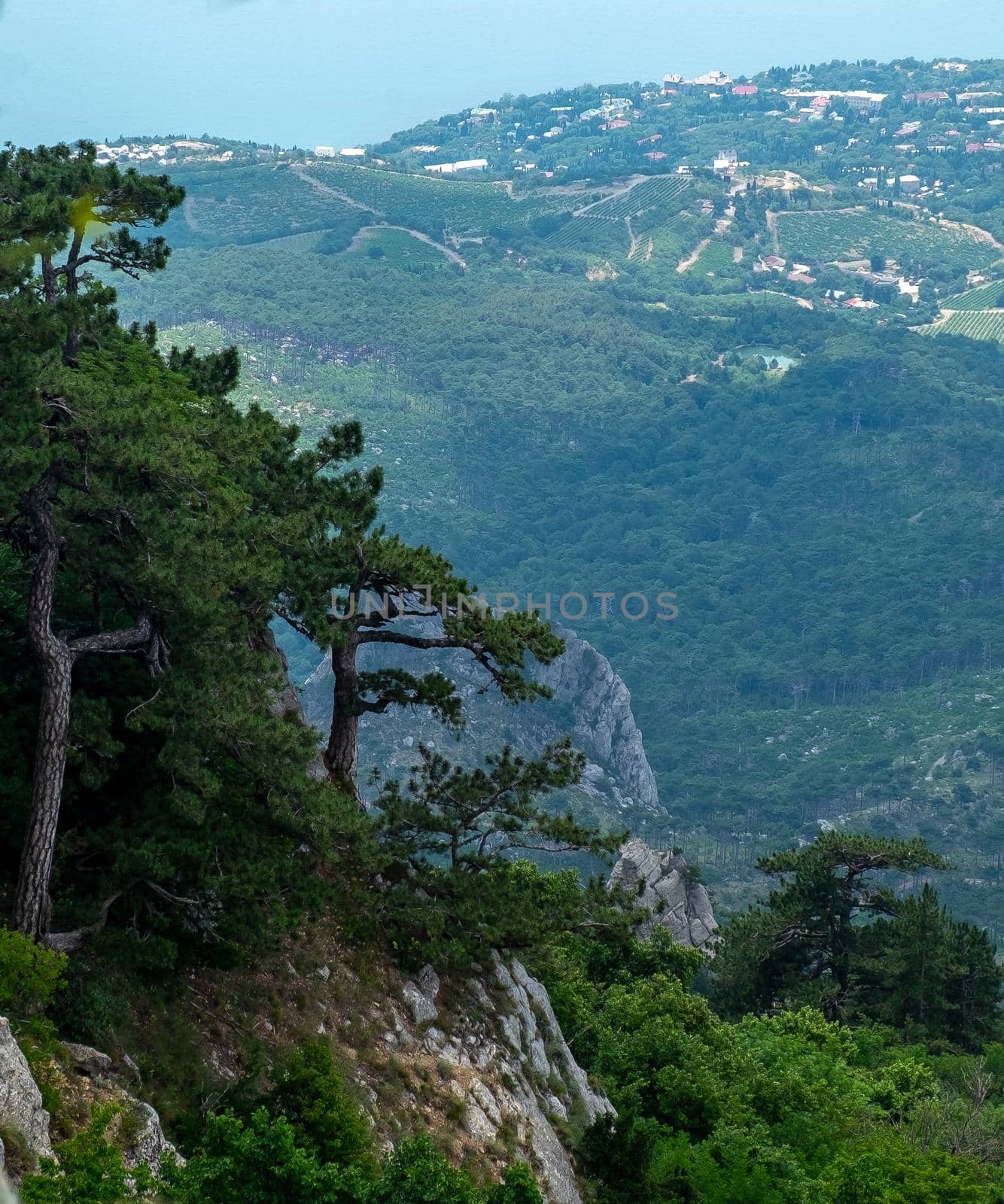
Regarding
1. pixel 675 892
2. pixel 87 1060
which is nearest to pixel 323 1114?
pixel 87 1060

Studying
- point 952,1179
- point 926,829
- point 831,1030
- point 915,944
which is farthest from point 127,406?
point 926,829

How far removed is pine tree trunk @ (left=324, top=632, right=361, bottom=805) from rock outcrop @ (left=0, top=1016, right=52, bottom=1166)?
12.2 m

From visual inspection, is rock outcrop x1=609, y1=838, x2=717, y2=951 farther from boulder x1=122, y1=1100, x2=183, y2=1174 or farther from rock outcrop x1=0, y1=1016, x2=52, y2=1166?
rock outcrop x1=0, y1=1016, x2=52, y2=1166

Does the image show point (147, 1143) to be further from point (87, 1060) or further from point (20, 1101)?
point (20, 1101)

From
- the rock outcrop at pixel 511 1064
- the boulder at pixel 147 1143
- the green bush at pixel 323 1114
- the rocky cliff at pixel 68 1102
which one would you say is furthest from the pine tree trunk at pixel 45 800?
the rock outcrop at pixel 511 1064

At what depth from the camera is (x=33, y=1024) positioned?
18.7 meters

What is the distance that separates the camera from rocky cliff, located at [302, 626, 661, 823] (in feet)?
483

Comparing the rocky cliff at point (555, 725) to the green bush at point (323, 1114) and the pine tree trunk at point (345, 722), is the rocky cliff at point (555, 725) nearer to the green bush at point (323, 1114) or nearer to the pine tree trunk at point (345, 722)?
the pine tree trunk at point (345, 722)

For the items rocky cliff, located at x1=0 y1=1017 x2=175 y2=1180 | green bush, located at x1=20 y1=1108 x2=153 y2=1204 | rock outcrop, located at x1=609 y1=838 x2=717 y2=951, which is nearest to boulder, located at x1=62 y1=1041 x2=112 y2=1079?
rocky cliff, located at x1=0 y1=1017 x2=175 y2=1180

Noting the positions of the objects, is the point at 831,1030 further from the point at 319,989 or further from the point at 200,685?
the point at 200,685

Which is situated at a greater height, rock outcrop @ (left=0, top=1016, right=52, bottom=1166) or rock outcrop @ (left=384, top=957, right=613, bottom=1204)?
rock outcrop @ (left=0, top=1016, right=52, bottom=1166)

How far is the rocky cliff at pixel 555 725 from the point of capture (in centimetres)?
14712

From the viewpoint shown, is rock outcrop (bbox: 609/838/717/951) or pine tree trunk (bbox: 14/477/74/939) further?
rock outcrop (bbox: 609/838/717/951)

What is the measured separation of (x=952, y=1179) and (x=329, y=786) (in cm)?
1280
